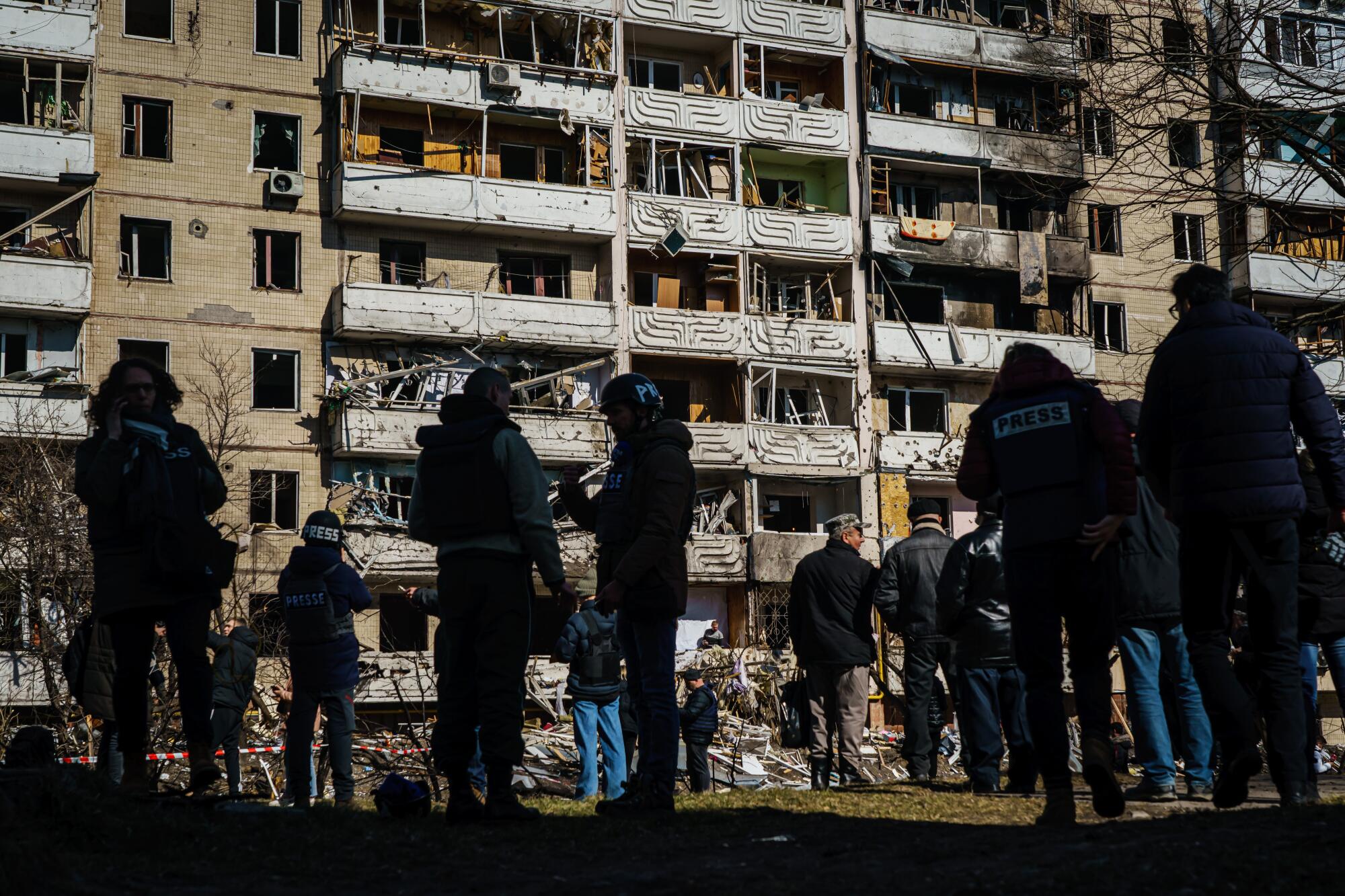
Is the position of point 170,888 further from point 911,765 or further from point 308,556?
point 911,765

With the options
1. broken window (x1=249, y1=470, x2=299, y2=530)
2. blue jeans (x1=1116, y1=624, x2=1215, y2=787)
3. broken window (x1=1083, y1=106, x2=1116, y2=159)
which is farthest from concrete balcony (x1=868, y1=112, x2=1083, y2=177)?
blue jeans (x1=1116, y1=624, x2=1215, y2=787)

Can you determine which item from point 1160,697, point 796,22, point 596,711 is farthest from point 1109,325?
point 1160,697

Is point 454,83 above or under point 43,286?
above

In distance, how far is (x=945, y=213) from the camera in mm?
47031

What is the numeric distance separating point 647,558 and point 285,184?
108 feet

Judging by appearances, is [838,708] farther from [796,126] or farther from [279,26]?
[796,126]

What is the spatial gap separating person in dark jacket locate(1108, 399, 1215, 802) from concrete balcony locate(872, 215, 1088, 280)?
36.0m

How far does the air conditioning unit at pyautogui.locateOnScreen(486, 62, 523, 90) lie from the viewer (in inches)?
1590

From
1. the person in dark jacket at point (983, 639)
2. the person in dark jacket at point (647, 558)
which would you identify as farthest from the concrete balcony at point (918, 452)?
the person in dark jacket at point (647, 558)

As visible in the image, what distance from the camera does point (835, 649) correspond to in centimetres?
1215

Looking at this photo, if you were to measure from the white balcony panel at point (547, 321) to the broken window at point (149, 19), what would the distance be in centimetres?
1013

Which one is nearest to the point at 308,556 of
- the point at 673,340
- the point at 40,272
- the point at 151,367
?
the point at 151,367

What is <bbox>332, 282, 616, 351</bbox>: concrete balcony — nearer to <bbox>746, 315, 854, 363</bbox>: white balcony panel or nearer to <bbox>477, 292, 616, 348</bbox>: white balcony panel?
<bbox>477, 292, 616, 348</bbox>: white balcony panel

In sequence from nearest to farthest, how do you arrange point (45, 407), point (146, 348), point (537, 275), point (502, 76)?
1. point (45, 407)
2. point (146, 348)
3. point (502, 76)
4. point (537, 275)
